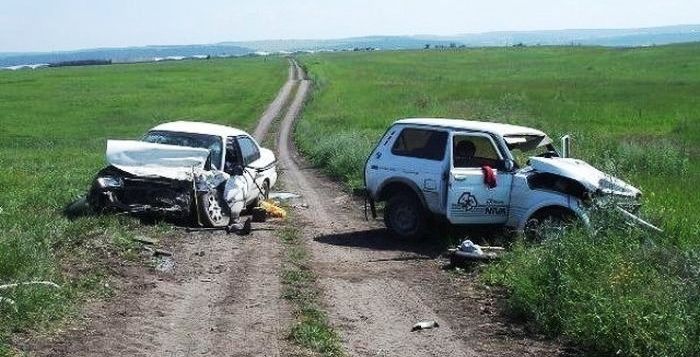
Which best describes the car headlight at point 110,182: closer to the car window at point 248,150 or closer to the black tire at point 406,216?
the car window at point 248,150

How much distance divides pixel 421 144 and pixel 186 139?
4.60 m

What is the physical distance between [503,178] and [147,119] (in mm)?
37450

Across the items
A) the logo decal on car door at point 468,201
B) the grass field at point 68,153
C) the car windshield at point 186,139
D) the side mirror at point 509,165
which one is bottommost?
the grass field at point 68,153

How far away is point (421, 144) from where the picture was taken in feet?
42.9

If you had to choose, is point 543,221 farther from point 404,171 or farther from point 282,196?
point 282,196

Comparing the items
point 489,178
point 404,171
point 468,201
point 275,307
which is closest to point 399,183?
point 404,171

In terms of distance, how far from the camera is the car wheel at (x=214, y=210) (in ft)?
44.7

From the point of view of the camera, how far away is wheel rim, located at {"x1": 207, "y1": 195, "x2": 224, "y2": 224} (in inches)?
542

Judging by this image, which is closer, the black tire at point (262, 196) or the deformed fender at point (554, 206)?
the deformed fender at point (554, 206)

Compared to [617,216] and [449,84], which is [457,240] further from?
[449,84]

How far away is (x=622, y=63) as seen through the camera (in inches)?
3529

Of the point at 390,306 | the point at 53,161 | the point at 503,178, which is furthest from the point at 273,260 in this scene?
the point at 53,161

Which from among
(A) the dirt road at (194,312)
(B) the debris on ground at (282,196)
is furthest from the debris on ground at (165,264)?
(B) the debris on ground at (282,196)

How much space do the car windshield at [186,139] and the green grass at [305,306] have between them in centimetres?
320
